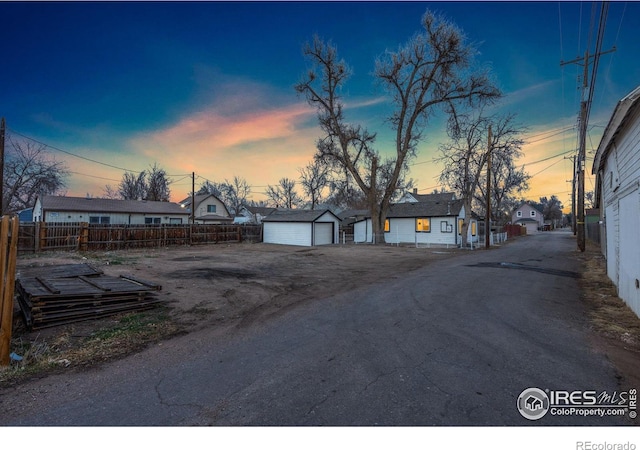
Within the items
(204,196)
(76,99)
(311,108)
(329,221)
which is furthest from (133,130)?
(204,196)

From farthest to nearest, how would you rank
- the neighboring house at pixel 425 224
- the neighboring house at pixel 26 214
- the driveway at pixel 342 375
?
the neighboring house at pixel 26 214 → the neighboring house at pixel 425 224 → the driveway at pixel 342 375

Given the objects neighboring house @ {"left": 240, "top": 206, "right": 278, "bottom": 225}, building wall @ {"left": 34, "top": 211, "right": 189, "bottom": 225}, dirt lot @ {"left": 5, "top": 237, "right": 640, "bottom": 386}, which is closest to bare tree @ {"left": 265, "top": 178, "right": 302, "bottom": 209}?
neighboring house @ {"left": 240, "top": 206, "right": 278, "bottom": 225}

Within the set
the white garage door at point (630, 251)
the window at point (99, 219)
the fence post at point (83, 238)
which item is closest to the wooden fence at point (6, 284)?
the white garage door at point (630, 251)

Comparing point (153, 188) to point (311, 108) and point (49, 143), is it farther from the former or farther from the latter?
point (311, 108)

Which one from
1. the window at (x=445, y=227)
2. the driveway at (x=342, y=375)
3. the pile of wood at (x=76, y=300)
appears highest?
the window at (x=445, y=227)

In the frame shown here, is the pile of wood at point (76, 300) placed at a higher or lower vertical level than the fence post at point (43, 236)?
lower

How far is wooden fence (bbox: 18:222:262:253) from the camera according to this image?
701 inches

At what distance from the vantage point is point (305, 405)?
8.39ft

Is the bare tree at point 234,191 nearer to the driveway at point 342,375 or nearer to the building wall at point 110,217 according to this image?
the building wall at point 110,217

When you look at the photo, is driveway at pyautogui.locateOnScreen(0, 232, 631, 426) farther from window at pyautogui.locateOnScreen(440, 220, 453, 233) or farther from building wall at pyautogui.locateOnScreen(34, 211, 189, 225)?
building wall at pyautogui.locateOnScreen(34, 211, 189, 225)

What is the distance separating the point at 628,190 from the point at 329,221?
73.5 feet
